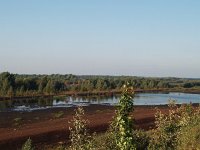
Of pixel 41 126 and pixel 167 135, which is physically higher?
pixel 167 135

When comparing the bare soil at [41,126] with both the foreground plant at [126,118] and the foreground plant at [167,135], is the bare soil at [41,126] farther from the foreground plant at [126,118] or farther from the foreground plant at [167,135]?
the foreground plant at [126,118]

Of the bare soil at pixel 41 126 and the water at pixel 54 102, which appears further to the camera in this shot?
the water at pixel 54 102

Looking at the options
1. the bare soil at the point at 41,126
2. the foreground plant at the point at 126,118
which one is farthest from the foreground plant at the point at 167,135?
the bare soil at the point at 41,126

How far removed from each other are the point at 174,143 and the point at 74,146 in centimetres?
718

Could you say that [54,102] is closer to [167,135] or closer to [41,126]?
[41,126]

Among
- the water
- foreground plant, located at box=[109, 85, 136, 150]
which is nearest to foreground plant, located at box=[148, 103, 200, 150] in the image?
foreground plant, located at box=[109, 85, 136, 150]

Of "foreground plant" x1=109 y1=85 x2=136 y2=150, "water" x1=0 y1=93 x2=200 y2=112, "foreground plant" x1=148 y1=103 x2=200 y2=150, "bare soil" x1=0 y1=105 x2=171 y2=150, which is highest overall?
"foreground plant" x1=109 y1=85 x2=136 y2=150

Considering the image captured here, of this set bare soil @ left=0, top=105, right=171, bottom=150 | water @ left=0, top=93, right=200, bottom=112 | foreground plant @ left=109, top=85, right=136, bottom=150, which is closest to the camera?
foreground plant @ left=109, top=85, right=136, bottom=150

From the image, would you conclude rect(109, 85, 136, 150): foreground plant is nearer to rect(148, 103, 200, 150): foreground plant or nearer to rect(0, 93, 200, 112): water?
rect(148, 103, 200, 150): foreground plant

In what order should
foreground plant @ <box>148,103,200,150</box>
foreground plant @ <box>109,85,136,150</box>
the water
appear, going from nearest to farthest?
foreground plant @ <box>109,85,136,150</box> → foreground plant @ <box>148,103,200,150</box> → the water

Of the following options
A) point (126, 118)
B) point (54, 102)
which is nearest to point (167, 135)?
point (126, 118)

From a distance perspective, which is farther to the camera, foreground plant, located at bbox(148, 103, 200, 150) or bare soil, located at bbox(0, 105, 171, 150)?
bare soil, located at bbox(0, 105, 171, 150)

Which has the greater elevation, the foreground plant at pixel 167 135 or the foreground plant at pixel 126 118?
the foreground plant at pixel 126 118

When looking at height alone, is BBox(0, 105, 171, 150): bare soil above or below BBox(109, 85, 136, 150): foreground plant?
below
